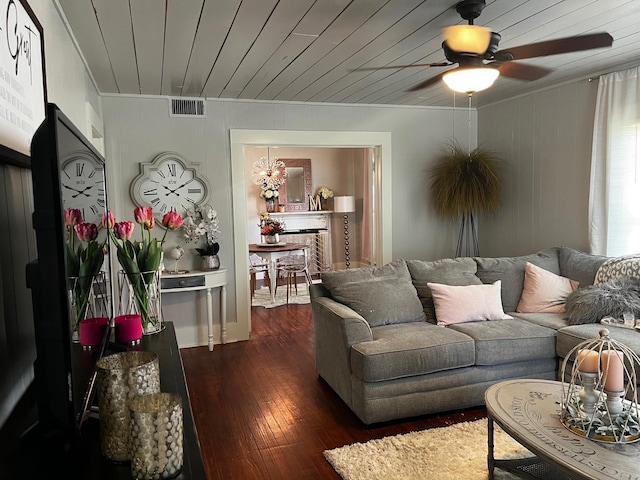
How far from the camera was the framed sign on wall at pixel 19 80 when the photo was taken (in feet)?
4.09

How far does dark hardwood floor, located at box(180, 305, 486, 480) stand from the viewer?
260cm

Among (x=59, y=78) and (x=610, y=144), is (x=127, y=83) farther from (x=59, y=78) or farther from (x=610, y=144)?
(x=610, y=144)

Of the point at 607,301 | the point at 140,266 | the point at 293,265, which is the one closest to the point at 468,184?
the point at 607,301

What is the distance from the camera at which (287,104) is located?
191 inches

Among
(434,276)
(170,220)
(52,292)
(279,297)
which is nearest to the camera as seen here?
(52,292)

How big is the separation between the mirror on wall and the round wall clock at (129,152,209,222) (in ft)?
12.3

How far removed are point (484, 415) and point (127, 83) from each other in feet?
12.0

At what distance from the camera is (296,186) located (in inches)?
331

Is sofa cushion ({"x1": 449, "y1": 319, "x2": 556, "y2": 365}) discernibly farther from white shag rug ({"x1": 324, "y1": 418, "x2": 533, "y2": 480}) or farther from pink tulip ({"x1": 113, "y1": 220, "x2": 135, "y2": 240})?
pink tulip ({"x1": 113, "y1": 220, "x2": 135, "y2": 240})

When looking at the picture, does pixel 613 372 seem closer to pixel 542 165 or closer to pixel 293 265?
pixel 542 165

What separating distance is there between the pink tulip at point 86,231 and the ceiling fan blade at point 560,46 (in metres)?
2.10

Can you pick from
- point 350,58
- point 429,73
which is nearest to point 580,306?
point 429,73

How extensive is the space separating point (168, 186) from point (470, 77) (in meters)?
3.03

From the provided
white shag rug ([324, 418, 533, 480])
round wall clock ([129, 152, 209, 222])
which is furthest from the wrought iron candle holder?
round wall clock ([129, 152, 209, 222])
